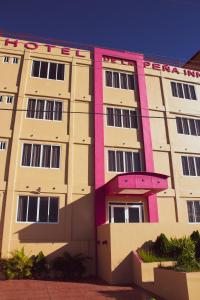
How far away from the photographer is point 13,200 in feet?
58.4

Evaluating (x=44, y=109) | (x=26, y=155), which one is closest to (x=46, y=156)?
(x=26, y=155)

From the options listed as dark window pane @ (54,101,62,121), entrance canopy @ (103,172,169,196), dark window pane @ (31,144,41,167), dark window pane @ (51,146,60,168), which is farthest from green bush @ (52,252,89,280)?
dark window pane @ (54,101,62,121)

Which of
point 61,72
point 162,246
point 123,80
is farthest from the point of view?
point 123,80

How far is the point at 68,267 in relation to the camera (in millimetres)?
16188

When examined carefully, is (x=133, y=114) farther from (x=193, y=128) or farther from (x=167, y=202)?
(x=167, y=202)

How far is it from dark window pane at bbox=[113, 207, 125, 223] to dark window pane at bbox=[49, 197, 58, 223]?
3.93 meters

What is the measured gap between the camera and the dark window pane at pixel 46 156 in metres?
19.4

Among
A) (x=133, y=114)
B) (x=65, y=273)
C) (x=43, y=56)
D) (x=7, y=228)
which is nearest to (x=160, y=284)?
(x=65, y=273)

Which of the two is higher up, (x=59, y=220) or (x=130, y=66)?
(x=130, y=66)

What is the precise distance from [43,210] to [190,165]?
11.8m

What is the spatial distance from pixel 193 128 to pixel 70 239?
44.8ft

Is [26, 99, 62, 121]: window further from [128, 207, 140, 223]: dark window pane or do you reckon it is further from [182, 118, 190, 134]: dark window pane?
[182, 118, 190, 134]: dark window pane

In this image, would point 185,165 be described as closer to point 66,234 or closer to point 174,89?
point 174,89

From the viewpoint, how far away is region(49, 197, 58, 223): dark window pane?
18.1 metres
